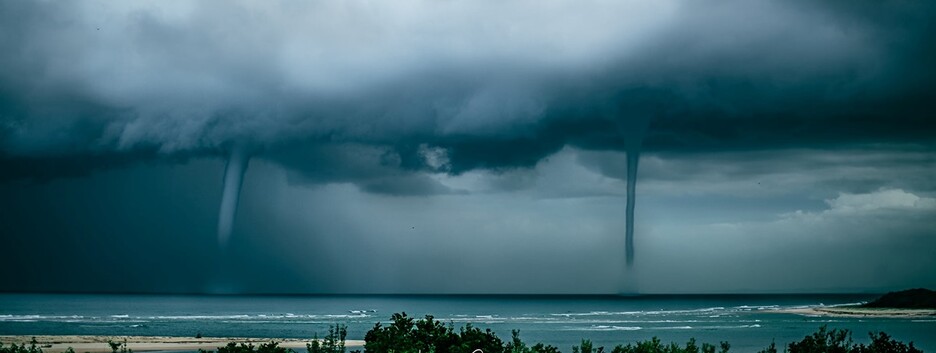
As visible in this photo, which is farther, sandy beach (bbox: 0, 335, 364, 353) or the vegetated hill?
the vegetated hill

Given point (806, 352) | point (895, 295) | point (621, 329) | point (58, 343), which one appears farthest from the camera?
point (895, 295)

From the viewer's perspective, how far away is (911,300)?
18988 cm

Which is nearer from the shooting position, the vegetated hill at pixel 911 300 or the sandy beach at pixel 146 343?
the sandy beach at pixel 146 343

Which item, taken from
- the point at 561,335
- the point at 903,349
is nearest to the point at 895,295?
the point at 561,335

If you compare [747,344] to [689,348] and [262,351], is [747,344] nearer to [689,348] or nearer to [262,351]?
[689,348]

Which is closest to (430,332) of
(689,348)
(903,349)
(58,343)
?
(689,348)

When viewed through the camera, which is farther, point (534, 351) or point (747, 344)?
point (747, 344)

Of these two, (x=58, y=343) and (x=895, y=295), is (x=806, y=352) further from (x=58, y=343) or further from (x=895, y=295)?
(x=895, y=295)

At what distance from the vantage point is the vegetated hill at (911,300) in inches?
7279

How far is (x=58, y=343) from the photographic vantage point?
224 ft

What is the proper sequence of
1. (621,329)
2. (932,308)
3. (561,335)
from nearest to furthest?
(561,335)
(621,329)
(932,308)

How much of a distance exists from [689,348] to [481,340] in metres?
4.71

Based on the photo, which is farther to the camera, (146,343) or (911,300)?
(911,300)

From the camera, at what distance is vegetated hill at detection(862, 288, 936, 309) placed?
607 ft
